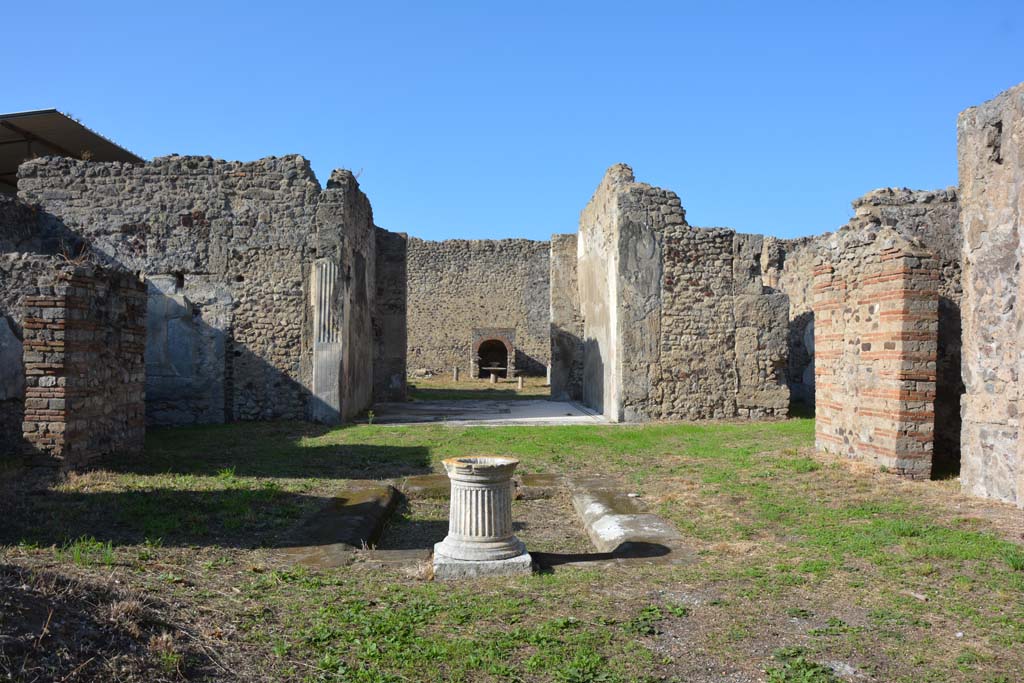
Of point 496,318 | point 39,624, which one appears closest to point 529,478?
point 39,624

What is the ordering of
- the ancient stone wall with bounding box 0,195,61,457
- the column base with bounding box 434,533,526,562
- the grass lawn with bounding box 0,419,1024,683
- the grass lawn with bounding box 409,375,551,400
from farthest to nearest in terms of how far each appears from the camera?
the grass lawn with bounding box 409,375,551,400 < the ancient stone wall with bounding box 0,195,61,457 < the column base with bounding box 434,533,526,562 < the grass lawn with bounding box 0,419,1024,683

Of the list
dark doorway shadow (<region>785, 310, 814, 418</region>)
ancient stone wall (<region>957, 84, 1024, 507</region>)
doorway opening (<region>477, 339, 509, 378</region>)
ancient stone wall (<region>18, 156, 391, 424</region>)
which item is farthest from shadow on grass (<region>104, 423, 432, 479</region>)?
doorway opening (<region>477, 339, 509, 378</region>)

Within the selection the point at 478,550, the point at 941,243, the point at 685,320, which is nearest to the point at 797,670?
the point at 478,550

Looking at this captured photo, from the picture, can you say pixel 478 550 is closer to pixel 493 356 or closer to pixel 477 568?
pixel 477 568

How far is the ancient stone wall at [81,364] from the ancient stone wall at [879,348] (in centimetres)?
834

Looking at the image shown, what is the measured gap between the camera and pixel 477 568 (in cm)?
489

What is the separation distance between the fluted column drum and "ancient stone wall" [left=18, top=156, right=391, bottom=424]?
320 inches

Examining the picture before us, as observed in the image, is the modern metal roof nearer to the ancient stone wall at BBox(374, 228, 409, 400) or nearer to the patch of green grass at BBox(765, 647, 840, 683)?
the ancient stone wall at BBox(374, 228, 409, 400)

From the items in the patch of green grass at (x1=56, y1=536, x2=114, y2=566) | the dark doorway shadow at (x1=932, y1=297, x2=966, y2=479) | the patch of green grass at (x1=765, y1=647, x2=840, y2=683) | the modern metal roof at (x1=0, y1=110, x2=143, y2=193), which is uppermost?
the modern metal roof at (x1=0, y1=110, x2=143, y2=193)

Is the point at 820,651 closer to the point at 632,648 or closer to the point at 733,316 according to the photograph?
the point at 632,648

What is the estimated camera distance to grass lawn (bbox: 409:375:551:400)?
21.3 meters

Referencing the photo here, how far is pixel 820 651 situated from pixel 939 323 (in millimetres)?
6268

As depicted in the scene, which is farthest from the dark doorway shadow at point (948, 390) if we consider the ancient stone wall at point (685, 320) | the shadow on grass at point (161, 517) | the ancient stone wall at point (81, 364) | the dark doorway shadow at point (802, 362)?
the ancient stone wall at point (81, 364)

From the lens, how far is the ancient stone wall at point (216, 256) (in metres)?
12.9
